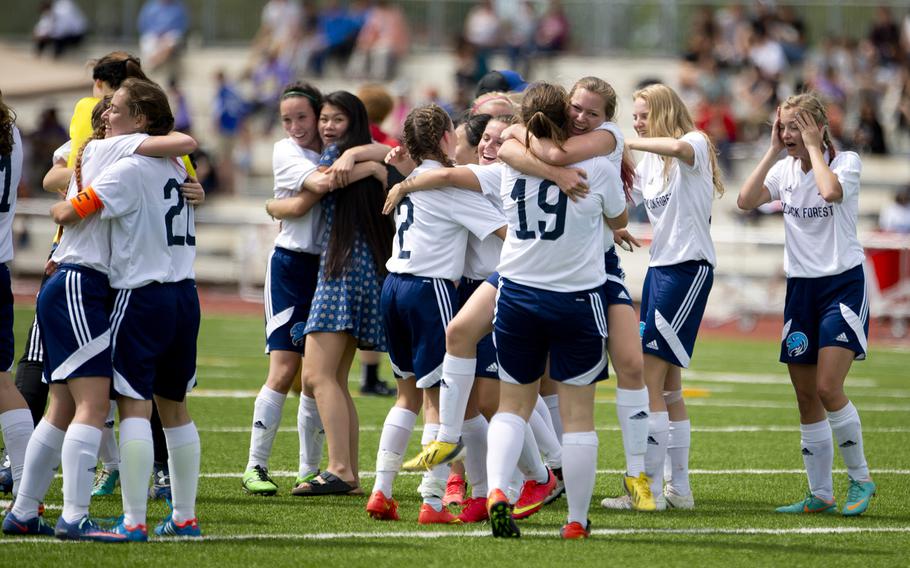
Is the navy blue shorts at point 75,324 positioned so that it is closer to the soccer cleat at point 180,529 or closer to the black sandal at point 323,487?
the soccer cleat at point 180,529

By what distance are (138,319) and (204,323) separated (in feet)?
44.4

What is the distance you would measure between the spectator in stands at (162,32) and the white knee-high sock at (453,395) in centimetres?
2456

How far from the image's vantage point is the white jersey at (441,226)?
693 centimetres

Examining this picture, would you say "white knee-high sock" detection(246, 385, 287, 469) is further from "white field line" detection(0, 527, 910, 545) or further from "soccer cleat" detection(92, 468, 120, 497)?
"white field line" detection(0, 527, 910, 545)

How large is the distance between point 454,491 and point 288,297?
4.72 feet

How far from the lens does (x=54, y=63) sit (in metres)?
30.7

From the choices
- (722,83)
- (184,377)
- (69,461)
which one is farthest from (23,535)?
(722,83)

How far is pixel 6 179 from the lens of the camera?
22.7ft

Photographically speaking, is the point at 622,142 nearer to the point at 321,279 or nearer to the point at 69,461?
the point at 321,279

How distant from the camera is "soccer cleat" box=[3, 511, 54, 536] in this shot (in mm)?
6047

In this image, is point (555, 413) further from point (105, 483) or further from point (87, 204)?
point (87, 204)

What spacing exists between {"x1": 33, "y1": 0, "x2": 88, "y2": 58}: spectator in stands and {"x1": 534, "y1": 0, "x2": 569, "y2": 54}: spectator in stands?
1030cm

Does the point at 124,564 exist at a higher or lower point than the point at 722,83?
lower

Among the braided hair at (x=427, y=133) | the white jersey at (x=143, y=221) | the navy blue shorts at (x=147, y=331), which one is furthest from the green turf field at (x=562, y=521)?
the braided hair at (x=427, y=133)
